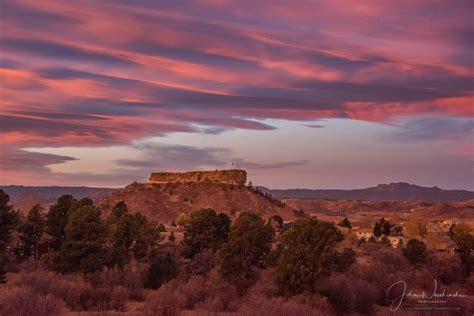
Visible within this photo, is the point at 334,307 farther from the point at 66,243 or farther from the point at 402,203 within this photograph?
the point at 402,203

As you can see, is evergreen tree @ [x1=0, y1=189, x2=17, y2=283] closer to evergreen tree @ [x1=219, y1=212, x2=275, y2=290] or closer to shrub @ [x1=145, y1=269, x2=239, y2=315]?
shrub @ [x1=145, y1=269, x2=239, y2=315]

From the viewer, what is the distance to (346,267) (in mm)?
33719

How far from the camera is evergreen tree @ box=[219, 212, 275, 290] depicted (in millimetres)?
27500

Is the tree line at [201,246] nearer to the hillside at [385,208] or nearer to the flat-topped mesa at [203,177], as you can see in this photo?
the flat-topped mesa at [203,177]

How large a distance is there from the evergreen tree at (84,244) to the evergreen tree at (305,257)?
11249mm

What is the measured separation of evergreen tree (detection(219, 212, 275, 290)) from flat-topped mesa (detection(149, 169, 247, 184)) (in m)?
101

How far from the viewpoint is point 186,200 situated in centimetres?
12181

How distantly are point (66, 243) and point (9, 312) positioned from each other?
16.5 metres

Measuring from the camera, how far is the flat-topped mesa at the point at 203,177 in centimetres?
13438

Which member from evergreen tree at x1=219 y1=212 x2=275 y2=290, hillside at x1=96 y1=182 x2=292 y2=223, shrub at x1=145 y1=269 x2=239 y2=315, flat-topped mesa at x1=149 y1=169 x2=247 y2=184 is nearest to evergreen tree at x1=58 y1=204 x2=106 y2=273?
shrub at x1=145 y1=269 x2=239 y2=315

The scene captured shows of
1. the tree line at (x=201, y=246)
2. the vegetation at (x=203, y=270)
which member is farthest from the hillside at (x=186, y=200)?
the vegetation at (x=203, y=270)

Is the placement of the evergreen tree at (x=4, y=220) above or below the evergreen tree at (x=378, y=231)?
above

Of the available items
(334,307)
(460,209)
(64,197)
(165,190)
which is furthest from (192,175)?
(334,307)

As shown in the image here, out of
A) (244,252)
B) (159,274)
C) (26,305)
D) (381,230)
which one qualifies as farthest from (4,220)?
(381,230)
